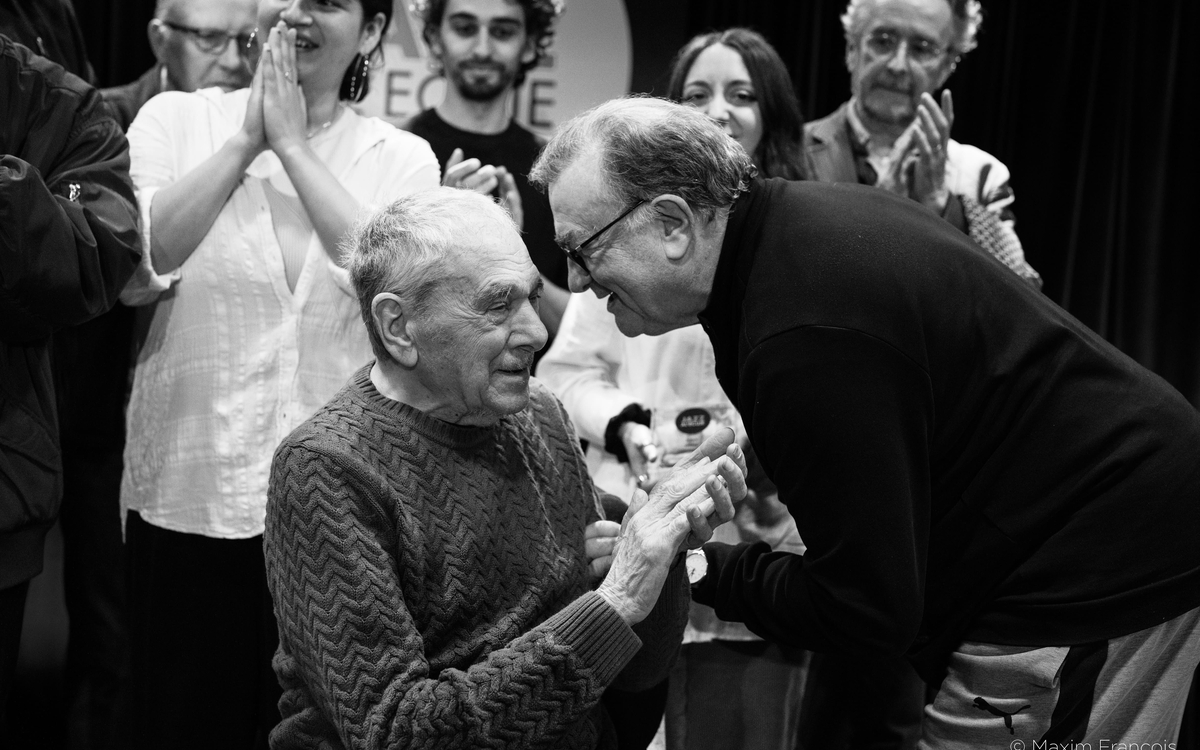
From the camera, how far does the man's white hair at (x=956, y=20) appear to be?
342cm

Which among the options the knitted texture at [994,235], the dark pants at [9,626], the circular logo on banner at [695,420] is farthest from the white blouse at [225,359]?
the knitted texture at [994,235]

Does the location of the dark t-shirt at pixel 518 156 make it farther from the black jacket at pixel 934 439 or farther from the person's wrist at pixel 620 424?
the black jacket at pixel 934 439

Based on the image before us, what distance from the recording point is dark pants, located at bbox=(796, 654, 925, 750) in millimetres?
2973

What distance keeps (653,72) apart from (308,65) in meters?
2.31

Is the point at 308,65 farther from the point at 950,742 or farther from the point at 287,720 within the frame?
the point at 950,742

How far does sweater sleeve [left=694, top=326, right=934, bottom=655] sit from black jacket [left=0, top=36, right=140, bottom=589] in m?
1.18

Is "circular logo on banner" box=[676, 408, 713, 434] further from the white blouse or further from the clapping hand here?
the clapping hand

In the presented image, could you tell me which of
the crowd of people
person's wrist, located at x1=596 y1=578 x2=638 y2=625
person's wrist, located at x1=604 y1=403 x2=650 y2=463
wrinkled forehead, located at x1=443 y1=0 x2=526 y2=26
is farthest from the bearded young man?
person's wrist, located at x1=596 y1=578 x2=638 y2=625

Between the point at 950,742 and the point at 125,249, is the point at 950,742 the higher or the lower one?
the lower one

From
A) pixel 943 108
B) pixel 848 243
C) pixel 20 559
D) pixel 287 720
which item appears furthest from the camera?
pixel 943 108

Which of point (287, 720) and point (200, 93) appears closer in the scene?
point (287, 720)

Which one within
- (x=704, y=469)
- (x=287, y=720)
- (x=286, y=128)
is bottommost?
(x=287, y=720)

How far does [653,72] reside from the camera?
468 cm

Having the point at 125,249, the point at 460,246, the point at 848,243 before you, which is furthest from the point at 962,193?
the point at 125,249
